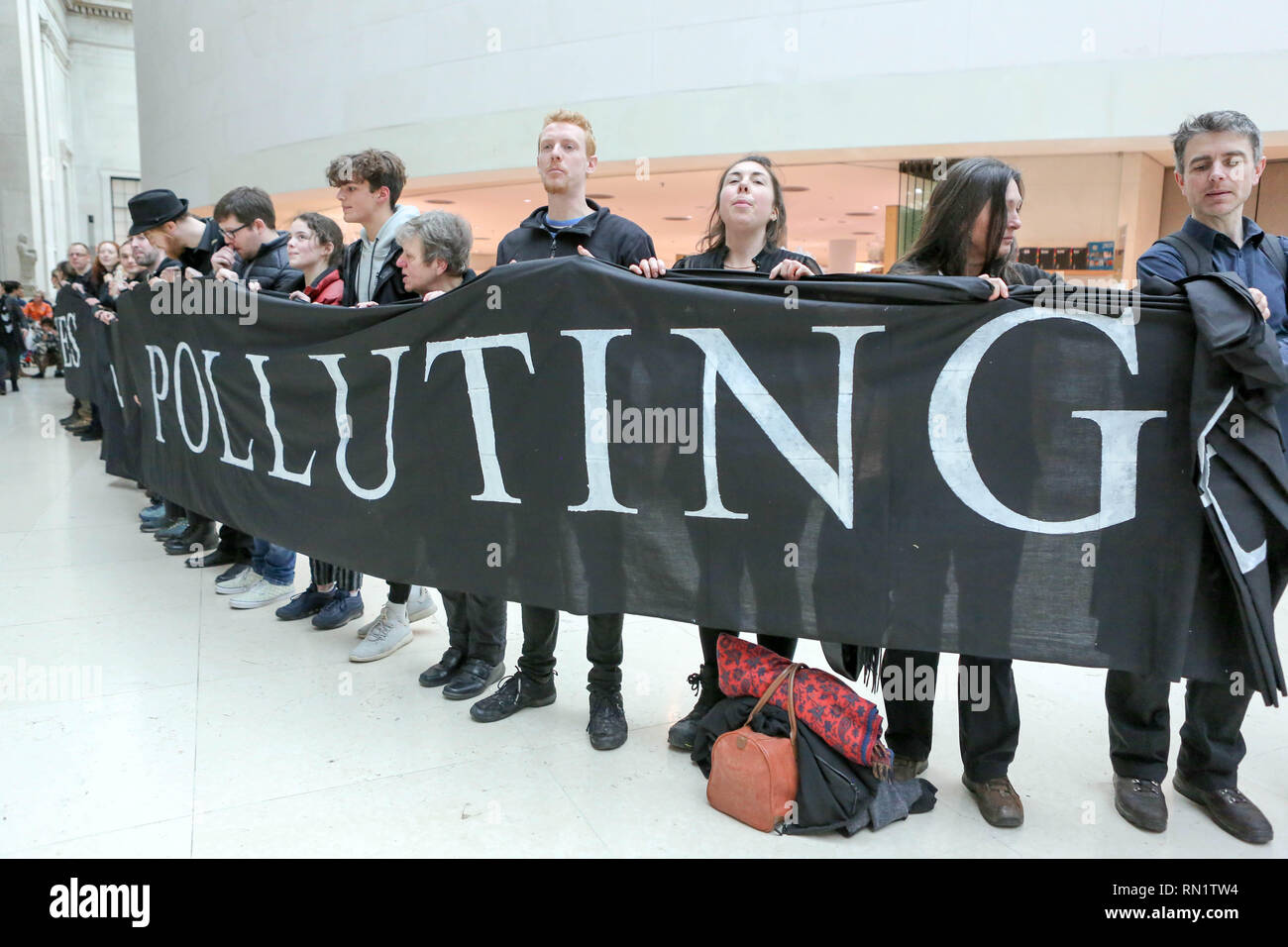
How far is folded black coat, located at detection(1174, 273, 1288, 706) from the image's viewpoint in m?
2.11

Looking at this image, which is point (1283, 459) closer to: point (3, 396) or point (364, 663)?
point (364, 663)

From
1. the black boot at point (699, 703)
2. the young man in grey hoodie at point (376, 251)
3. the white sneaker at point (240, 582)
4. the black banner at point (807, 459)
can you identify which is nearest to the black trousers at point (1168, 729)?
the black banner at point (807, 459)

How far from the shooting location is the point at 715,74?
33.7ft

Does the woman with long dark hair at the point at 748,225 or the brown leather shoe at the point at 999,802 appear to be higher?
the woman with long dark hair at the point at 748,225

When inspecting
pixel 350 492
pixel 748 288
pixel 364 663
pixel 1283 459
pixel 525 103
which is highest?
pixel 525 103

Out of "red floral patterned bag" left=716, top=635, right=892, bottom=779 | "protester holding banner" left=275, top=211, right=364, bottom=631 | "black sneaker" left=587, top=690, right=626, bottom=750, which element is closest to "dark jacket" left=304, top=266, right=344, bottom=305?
"protester holding banner" left=275, top=211, right=364, bottom=631

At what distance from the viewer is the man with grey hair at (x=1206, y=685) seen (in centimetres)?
244

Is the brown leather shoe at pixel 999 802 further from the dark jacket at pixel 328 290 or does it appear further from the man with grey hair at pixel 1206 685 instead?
the dark jacket at pixel 328 290

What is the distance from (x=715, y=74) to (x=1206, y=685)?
9284mm

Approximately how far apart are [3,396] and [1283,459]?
15907 mm

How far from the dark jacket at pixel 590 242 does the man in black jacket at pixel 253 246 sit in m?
1.56
